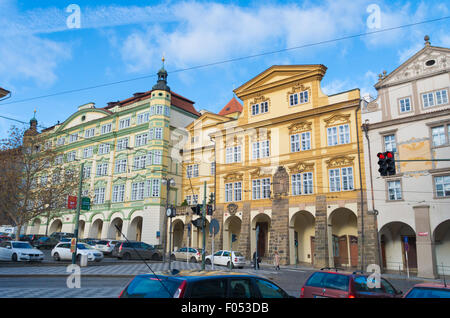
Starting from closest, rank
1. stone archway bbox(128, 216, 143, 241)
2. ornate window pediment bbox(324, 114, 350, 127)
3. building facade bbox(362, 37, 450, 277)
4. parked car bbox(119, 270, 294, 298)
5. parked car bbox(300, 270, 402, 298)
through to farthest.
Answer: parked car bbox(119, 270, 294, 298), parked car bbox(300, 270, 402, 298), building facade bbox(362, 37, 450, 277), ornate window pediment bbox(324, 114, 350, 127), stone archway bbox(128, 216, 143, 241)

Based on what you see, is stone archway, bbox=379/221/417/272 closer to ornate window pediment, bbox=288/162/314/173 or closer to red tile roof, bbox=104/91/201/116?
ornate window pediment, bbox=288/162/314/173

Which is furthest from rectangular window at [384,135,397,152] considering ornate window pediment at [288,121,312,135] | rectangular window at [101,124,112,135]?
rectangular window at [101,124,112,135]

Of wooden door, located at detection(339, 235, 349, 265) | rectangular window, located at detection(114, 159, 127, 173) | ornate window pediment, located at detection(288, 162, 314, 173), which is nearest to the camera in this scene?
wooden door, located at detection(339, 235, 349, 265)

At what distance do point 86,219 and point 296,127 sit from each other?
3379cm

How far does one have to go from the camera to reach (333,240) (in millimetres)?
33219

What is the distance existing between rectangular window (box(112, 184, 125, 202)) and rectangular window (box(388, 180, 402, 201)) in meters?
34.1

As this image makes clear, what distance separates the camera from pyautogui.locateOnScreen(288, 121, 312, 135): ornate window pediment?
118ft

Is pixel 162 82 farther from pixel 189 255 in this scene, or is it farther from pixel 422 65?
pixel 422 65

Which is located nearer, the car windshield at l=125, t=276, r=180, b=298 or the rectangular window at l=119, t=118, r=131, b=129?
the car windshield at l=125, t=276, r=180, b=298

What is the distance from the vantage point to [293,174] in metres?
35.9

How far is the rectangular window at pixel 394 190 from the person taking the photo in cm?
2909

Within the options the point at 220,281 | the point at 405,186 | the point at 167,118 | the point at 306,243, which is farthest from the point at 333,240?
the point at 220,281

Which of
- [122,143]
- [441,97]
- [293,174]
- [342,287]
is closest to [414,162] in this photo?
[441,97]
